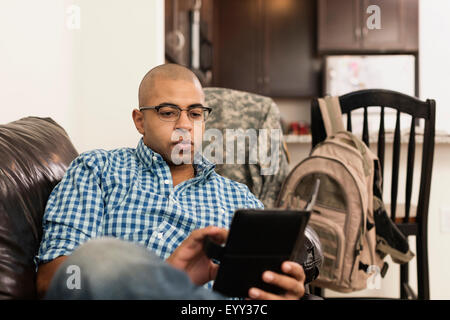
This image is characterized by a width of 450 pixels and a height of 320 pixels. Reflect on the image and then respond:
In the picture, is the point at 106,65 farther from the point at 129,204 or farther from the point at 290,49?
the point at 290,49

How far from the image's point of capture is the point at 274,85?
15.2 ft

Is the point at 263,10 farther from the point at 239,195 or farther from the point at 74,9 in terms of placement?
the point at 239,195

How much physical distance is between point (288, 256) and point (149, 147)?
1.75 ft

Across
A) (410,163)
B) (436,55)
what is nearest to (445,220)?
(410,163)

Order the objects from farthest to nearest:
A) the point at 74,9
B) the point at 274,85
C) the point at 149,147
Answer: the point at 274,85, the point at 74,9, the point at 149,147

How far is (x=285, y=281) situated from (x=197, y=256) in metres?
0.17

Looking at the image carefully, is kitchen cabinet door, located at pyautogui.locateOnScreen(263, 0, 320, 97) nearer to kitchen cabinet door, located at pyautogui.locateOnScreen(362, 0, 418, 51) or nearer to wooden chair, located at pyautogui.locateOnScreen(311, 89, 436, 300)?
kitchen cabinet door, located at pyautogui.locateOnScreen(362, 0, 418, 51)

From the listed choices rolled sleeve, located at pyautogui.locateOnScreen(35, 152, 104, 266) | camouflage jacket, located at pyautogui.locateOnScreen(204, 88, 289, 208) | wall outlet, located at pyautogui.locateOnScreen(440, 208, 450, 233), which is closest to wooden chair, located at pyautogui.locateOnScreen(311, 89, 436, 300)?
camouflage jacket, located at pyautogui.locateOnScreen(204, 88, 289, 208)

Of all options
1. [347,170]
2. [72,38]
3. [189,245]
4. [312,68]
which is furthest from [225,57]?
[189,245]

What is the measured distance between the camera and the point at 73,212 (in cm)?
91

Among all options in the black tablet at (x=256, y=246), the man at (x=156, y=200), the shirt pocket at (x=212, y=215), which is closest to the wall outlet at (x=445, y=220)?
the man at (x=156, y=200)

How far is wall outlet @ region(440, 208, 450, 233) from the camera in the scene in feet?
6.96

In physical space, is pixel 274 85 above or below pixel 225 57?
below

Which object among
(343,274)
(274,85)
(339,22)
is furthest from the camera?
(274,85)
